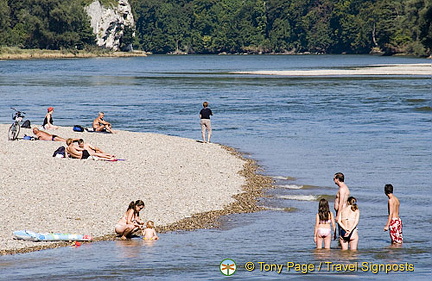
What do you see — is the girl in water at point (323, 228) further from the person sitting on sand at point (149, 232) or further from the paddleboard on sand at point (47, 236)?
the paddleboard on sand at point (47, 236)

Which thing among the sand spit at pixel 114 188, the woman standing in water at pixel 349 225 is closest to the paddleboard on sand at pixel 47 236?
the sand spit at pixel 114 188

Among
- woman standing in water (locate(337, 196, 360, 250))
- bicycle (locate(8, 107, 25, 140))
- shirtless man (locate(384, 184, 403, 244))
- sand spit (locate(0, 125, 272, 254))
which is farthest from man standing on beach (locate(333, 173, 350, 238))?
bicycle (locate(8, 107, 25, 140))

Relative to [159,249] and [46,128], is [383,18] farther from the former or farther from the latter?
[159,249]

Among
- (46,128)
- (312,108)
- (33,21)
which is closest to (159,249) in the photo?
(46,128)

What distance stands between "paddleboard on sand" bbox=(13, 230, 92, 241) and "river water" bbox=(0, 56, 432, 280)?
409 millimetres

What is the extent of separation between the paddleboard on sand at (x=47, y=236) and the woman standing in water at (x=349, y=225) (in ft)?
16.2

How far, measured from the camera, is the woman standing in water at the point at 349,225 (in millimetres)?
14961

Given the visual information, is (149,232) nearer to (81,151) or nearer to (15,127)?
(81,151)

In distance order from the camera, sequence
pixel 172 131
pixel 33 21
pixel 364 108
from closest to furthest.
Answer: pixel 172 131
pixel 364 108
pixel 33 21

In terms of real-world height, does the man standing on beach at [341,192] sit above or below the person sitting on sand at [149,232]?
above

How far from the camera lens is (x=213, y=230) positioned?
17109mm

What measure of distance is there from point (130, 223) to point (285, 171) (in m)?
10.4

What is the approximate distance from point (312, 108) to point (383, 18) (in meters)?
148

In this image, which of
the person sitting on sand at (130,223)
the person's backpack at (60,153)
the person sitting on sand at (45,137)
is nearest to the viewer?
the person sitting on sand at (130,223)
